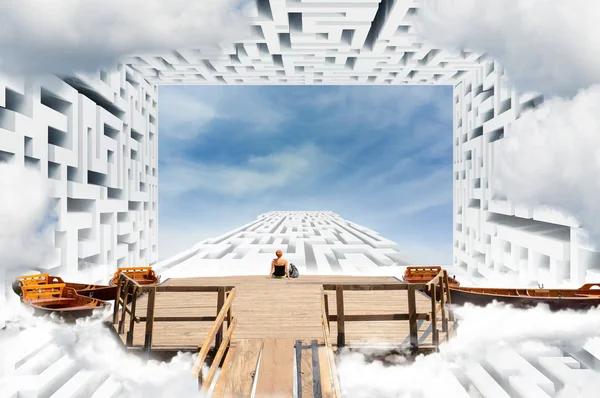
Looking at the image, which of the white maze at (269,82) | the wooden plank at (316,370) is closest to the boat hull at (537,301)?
the white maze at (269,82)

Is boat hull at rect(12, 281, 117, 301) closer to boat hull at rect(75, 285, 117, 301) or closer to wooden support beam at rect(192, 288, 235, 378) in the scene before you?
boat hull at rect(75, 285, 117, 301)

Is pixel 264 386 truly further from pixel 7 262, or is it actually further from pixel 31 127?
pixel 31 127

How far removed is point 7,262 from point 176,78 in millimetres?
9355

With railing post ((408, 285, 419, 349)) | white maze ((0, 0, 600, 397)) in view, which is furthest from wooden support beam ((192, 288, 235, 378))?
white maze ((0, 0, 600, 397))

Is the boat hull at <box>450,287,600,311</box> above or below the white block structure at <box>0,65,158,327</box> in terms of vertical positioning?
below

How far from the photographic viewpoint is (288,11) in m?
10.6

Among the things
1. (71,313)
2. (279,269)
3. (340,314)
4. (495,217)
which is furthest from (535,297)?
(71,313)

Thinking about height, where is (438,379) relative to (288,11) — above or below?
below

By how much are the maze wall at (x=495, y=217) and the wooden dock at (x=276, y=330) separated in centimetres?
459

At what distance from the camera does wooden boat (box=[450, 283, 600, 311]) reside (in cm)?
779

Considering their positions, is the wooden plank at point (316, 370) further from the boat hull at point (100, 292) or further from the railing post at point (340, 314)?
the boat hull at point (100, 292)

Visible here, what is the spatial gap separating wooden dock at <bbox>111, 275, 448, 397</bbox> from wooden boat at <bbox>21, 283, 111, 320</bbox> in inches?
35.9

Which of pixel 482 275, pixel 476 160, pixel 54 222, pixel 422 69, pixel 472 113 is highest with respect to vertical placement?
pixel 422 69

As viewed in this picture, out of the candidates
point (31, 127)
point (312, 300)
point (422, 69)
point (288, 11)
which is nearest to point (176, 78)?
point (288, 11)
